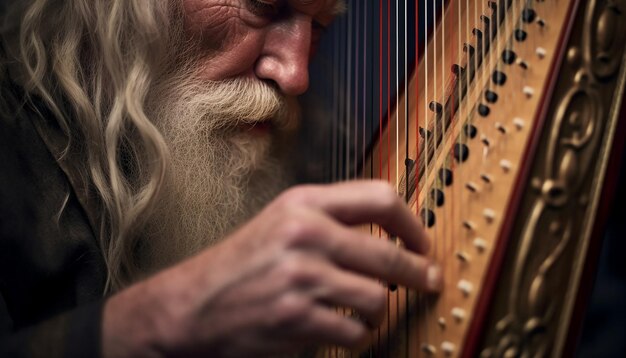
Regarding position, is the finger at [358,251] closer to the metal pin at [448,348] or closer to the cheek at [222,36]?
the metal pin at [448,348]

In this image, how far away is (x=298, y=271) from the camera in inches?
25.1

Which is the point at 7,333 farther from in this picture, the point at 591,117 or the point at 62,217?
the point at 591,117

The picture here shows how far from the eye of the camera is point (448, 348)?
28.8 inches

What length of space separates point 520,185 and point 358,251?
0.22 m

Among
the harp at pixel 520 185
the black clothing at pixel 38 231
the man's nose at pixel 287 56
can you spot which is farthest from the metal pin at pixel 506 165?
the black clothing at pixel 38 231

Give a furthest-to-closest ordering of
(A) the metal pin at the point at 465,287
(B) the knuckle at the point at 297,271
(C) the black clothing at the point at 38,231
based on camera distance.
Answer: (C) the black clothing at the point at 38,231 → (A) the metal pin at the point at 465,287 → (B) the knuckle at the point at 297,271

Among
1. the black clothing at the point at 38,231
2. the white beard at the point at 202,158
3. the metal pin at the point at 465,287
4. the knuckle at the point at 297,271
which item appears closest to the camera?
the knuckle at the point at 297,271

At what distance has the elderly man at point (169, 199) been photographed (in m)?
0.66

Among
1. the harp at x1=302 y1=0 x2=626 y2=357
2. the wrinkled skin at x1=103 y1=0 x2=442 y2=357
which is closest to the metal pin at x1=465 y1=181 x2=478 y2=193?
the harp at x1=302 y1=0 x2=626 y2=357

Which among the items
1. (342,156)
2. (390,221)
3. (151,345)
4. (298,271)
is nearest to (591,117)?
(390,221)

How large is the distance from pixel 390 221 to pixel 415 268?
55 mm

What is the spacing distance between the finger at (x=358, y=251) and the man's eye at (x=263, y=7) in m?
0.64

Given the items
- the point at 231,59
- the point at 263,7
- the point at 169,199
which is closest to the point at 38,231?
the point at 169,199

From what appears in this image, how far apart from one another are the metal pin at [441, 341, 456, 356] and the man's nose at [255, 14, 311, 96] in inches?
23.9
